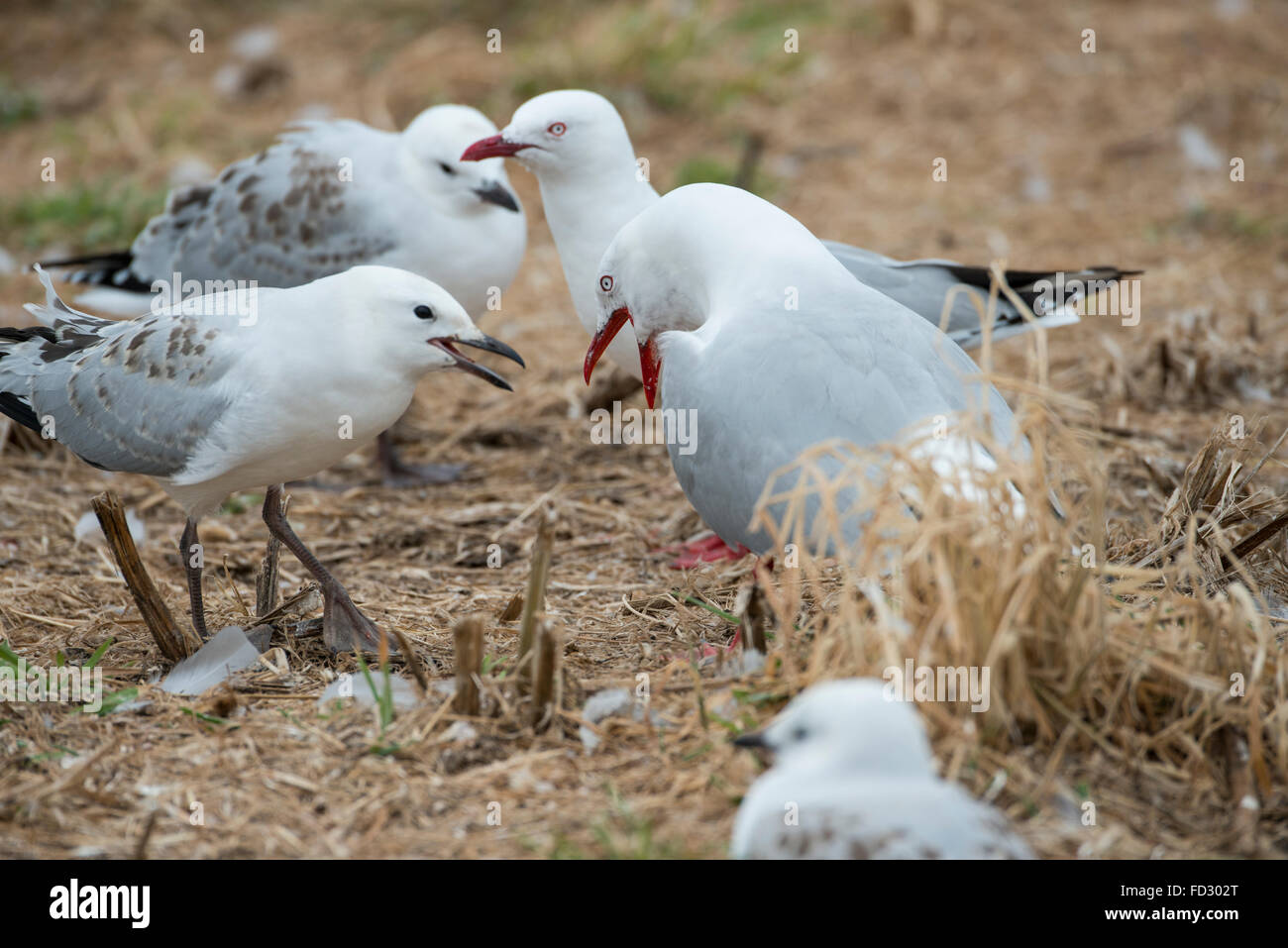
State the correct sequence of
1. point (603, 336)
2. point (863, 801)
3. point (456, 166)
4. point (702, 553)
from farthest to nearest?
1. point (456, 166)
2. point (702, 553)
3. point (603, 336)
4. point (863, 801)

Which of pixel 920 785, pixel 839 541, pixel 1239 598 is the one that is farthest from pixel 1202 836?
pixel 839 541

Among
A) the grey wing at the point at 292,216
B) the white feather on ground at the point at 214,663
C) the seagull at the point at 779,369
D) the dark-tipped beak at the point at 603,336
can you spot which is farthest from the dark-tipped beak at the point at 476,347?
the grey wing at the point at 292,216

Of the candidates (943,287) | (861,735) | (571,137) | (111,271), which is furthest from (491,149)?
(861,735)

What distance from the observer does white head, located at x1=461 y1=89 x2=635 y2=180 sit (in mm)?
4492

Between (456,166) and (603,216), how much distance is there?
0.79m

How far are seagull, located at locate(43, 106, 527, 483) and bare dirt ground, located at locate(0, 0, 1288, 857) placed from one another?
810mm

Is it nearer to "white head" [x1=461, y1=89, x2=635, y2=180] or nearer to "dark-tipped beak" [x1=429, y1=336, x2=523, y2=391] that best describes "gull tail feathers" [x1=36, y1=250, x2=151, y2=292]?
"white head" [x1=461, y1=89, x2=635, y2=180]

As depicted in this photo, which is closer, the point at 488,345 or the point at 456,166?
the point at 488,345

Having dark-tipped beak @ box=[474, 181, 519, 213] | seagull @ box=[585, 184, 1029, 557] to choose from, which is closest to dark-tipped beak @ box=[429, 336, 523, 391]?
seagull @ box=[585, 184, 1029, 557]

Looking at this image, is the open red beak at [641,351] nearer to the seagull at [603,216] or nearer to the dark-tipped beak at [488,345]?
the seagull at [603,216]

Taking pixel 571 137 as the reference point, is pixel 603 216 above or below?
below

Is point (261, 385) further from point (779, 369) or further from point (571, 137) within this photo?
point (571, 137)

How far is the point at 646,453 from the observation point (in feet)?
17.5
